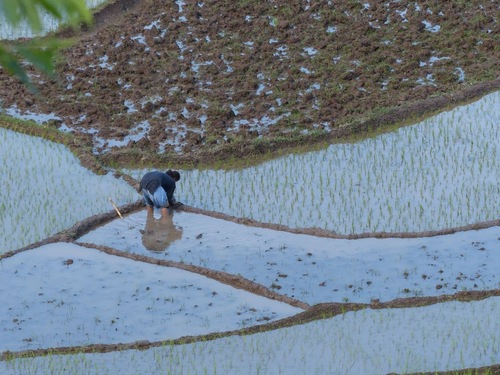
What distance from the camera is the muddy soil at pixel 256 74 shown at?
8750 mm

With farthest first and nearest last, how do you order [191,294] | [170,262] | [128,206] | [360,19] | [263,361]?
[360,19] < [128,206] < [170,262] < [191,294] < [263,361]

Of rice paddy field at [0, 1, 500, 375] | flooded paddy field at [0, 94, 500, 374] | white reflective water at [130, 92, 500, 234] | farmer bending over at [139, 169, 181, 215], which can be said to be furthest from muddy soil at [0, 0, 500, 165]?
flooded paddy field at [0, 94, 500, 374]

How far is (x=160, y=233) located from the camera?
278 inches

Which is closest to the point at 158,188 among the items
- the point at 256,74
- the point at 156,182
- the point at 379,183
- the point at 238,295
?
the point at 156,182

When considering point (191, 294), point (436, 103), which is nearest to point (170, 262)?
point (191, 294)

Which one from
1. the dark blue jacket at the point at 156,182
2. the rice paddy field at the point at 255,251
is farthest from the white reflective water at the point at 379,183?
the dark blue jacket at the point at 156,182

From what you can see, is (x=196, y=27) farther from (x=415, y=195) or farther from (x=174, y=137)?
(x=415, y=195)

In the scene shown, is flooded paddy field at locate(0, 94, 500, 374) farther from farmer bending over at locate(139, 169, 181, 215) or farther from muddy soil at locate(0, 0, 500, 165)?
muddy soil at locate(0, 0, 500, 165)

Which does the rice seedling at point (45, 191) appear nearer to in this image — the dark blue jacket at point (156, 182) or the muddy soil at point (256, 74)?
the muddy soil at point (256, 74)

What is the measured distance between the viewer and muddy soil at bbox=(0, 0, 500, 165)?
28.7 feet

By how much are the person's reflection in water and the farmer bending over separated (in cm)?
7

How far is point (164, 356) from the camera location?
16.7ft

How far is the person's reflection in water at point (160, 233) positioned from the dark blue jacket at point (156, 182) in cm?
24

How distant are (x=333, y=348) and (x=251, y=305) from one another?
81 centimetres
